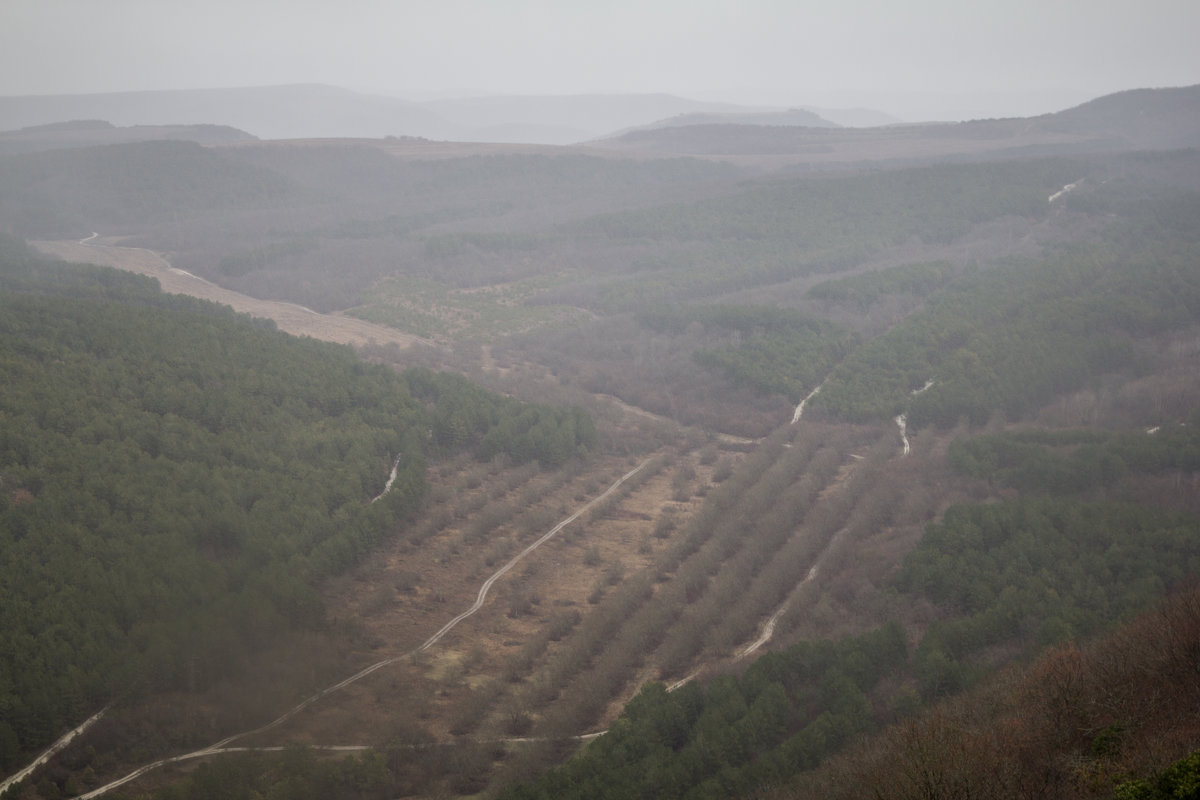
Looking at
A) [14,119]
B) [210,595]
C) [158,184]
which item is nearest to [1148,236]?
[210,595]

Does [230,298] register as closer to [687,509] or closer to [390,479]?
[390,479]

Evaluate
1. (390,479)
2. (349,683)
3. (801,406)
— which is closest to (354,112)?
(801,406)

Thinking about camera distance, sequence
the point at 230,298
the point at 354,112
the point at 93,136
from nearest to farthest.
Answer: the point at 230,298 → the point at 93,136 → the point at 354,112

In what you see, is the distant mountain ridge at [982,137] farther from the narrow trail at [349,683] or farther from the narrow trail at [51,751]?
the narrow trail at [51,751]

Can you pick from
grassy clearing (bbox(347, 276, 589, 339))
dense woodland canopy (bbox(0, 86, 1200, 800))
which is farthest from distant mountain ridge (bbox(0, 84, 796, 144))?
dense woodland canopy (bbox(0, 86, 1200, 800))

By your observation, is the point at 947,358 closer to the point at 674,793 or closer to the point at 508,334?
the point at 508,334

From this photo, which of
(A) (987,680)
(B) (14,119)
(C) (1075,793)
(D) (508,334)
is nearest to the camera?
(C) (1075,793)

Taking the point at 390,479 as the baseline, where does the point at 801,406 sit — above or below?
above

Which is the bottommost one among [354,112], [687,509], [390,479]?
[687,509]
